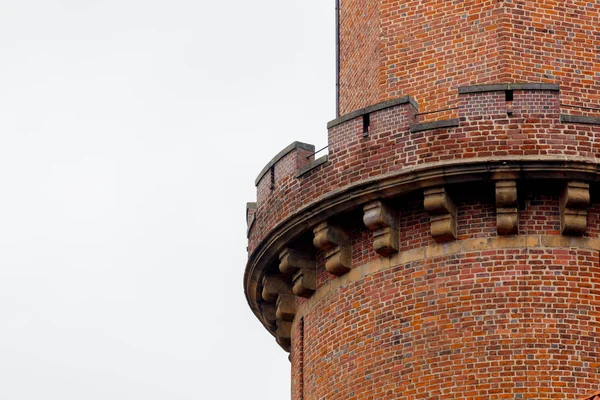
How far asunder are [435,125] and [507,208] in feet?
5.42

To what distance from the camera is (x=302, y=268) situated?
3175 cm

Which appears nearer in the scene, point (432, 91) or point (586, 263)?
point (586, 263)

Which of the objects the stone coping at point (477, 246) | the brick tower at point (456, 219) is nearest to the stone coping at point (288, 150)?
the brick tower at point (456, 219)

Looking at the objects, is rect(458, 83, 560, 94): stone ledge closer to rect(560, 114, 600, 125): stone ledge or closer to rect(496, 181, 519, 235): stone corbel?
rect(560, 114, 600, 125): stone ledge

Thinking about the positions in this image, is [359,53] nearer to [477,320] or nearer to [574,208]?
[574,208]

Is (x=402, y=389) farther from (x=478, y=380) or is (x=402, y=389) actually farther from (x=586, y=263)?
(x=586, y=263)

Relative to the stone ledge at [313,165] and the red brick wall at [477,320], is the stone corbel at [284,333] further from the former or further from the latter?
the stone ledge at [313,165]

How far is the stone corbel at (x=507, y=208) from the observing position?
96.8 feet

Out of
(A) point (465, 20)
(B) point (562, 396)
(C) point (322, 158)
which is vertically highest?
(A) point (465, 20)

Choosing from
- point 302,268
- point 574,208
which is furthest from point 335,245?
point 574,208

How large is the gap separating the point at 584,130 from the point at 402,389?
462 centimetres

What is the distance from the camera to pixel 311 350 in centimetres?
3155

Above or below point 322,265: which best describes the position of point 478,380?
below

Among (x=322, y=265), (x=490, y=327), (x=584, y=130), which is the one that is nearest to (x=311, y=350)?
(x=322, y=265)
